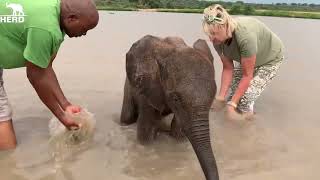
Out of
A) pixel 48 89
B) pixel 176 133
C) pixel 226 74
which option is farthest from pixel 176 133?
pixel 226 74

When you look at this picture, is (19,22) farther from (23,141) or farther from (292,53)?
(292,53)

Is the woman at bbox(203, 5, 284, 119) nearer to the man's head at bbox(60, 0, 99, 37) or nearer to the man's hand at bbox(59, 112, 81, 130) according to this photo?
the man's head at bbox(60, 0, 99, 37)

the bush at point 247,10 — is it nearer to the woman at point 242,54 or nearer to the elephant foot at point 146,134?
the woman at point 242,54

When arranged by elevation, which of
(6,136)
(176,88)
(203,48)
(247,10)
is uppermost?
(203,48)

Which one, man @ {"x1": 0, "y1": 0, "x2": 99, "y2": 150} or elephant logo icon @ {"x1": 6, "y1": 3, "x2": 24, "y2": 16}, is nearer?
man @ {"x1": 0, "y1": 0, "x2": 99, "y2": 150}

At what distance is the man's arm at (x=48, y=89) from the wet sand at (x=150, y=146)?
523 millimetres

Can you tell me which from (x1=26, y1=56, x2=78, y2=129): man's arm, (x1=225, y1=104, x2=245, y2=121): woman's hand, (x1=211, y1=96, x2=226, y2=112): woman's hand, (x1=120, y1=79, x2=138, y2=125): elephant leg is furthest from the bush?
(x1=26, y1=56, x2=78, y2=129): man's arm

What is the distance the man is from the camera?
15.3 ft

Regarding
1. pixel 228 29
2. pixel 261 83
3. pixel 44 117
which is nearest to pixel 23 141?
pixel 44 117

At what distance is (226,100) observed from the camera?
759 centimetres

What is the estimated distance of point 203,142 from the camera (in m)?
4.58

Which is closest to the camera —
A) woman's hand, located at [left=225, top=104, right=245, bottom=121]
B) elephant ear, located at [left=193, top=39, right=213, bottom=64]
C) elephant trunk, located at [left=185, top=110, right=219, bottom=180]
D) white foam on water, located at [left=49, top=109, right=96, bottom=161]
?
elephant trunk, located at [left=185, top=110, right=219, bottom=180]

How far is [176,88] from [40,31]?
134 centimetres

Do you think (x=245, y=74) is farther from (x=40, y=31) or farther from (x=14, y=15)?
(x=14, y=15)
